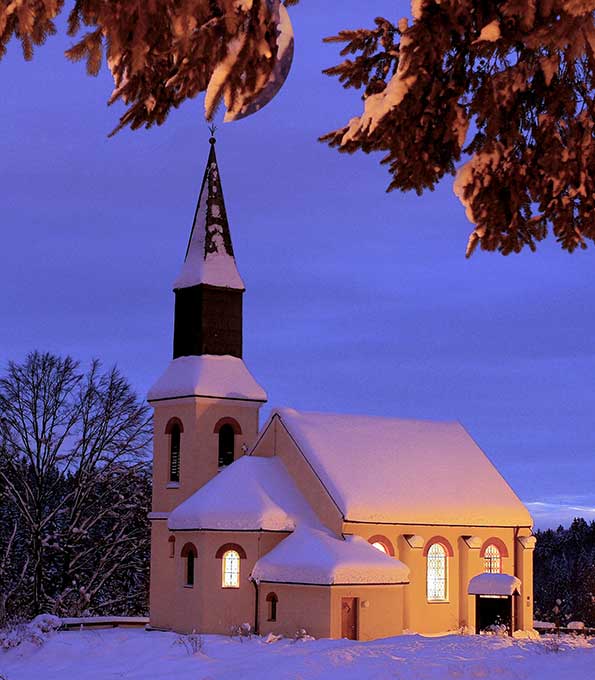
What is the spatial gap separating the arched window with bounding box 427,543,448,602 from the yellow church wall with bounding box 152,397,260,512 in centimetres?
773

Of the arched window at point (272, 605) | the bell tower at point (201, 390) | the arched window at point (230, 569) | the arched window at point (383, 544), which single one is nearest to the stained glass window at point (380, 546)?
the arched window at point (383, 544)

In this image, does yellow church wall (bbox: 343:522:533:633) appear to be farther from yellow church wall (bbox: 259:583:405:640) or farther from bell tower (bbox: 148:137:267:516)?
bell tower (bbox: 148:137:267:516)

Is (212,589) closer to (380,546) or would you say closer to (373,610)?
(373,610)

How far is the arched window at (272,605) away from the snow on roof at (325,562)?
0.55 meters

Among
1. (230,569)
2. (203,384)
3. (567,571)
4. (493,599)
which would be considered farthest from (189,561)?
(567,571)

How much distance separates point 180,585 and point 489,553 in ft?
37.3

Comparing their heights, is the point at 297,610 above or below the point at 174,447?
below

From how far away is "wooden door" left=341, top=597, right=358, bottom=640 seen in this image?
3206cm

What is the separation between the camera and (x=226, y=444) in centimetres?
3884

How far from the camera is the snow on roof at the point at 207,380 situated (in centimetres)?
3812

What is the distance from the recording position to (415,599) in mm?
35844

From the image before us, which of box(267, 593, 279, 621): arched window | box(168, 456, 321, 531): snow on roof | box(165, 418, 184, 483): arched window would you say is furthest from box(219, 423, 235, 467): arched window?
box(267, 593, 279, 621): arched window

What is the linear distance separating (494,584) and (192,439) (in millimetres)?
11704

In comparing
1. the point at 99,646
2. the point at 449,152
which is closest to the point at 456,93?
the point at 449,152
